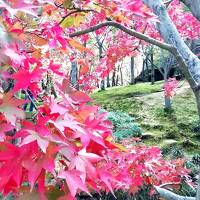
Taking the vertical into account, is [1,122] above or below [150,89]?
above

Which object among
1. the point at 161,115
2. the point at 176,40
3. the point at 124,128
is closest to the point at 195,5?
the point at 176,40

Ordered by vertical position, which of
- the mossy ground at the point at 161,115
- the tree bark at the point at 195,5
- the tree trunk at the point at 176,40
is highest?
the tree bark at the point at 195,5

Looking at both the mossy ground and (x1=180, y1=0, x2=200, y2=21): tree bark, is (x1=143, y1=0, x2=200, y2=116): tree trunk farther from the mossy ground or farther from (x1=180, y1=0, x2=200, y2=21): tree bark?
the mossy ground

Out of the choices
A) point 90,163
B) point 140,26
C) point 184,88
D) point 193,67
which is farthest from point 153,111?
point 90,163

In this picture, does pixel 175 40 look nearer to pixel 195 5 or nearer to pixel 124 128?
pixel 195 5

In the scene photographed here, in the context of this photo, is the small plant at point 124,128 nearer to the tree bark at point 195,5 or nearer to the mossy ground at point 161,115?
the mossy ground at point 161,115

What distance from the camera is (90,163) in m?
0.96

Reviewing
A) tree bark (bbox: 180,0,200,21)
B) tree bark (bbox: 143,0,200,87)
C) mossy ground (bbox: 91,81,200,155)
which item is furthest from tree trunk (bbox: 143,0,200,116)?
mossy ground (bbox: 91,81,200,155)

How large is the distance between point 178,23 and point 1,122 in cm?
502

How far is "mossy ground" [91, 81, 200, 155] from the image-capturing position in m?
6.14

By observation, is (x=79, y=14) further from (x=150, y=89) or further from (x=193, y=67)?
(x=150, y=89)

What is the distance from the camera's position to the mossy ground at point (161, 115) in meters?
6.14

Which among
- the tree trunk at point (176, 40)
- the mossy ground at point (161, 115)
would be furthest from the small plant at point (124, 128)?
the tree trunk at point (176, 40)

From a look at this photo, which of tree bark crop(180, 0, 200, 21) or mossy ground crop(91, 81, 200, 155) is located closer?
tree bark crop(180, 0, 200, 21)
